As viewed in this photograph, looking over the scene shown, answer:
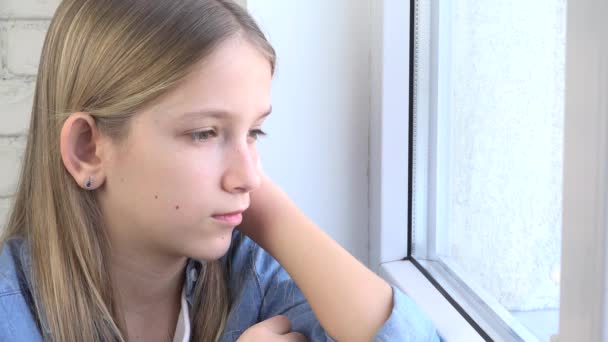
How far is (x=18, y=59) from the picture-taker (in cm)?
116

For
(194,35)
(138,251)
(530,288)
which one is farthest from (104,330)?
(530,288)

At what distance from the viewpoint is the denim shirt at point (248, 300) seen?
0.67 meters

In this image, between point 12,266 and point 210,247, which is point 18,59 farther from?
point 210,247

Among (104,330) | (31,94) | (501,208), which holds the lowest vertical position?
(104,330)

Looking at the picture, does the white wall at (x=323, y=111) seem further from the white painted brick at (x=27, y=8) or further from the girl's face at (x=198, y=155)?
the white painted brick at (x=27, y=8)

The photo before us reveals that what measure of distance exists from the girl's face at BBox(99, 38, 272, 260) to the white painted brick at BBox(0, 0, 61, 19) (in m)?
0.60

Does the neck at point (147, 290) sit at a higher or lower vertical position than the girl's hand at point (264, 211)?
lower

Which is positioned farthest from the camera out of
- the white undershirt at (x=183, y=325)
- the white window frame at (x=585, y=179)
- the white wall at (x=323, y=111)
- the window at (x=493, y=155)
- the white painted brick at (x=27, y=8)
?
the white painted brick at (x=27, y=8)

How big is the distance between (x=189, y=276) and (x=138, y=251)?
0.10 m

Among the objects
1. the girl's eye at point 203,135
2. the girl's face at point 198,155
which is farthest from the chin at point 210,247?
the girl's eye at point 203,135

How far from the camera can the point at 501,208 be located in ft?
2.44

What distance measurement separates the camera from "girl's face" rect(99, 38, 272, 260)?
2.12 ft

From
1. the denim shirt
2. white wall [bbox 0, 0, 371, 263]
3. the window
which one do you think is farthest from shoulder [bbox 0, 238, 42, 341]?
the window

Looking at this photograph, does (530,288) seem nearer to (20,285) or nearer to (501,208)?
(501,208)
